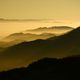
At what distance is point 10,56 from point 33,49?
2.06 feet

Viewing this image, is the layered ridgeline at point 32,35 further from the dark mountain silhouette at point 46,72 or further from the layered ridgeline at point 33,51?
the dark mountain silhouette at point 46,72

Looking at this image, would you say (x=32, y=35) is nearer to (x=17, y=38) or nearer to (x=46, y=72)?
(x=17, y=38)

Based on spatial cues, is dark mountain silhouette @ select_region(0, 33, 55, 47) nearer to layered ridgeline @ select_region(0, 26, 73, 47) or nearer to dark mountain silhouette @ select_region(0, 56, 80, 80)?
layered ridgeline @ select_region(0, 26, 73, 47)

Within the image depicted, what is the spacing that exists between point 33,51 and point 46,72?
7.50 feet

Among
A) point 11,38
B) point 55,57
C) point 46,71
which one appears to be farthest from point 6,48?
point 46,71

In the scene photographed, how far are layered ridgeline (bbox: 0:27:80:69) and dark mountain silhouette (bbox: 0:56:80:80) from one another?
24 cm

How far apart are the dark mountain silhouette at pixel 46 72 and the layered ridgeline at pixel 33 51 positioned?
236 mm

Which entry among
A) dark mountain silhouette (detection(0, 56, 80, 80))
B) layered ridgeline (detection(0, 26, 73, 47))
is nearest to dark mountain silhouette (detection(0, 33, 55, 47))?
layered ridgeline (detection(0, 26, 73, 47))

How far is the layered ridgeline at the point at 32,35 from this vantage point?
626 centimetres

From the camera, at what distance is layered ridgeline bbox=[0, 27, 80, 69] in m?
6.34

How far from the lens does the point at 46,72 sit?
29.0 ft

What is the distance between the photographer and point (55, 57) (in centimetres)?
721

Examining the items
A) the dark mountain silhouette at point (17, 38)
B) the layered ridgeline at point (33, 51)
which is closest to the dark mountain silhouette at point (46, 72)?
the layered ridgeline at point (33, 51)

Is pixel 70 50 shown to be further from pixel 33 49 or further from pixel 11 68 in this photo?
pixel 11 68
